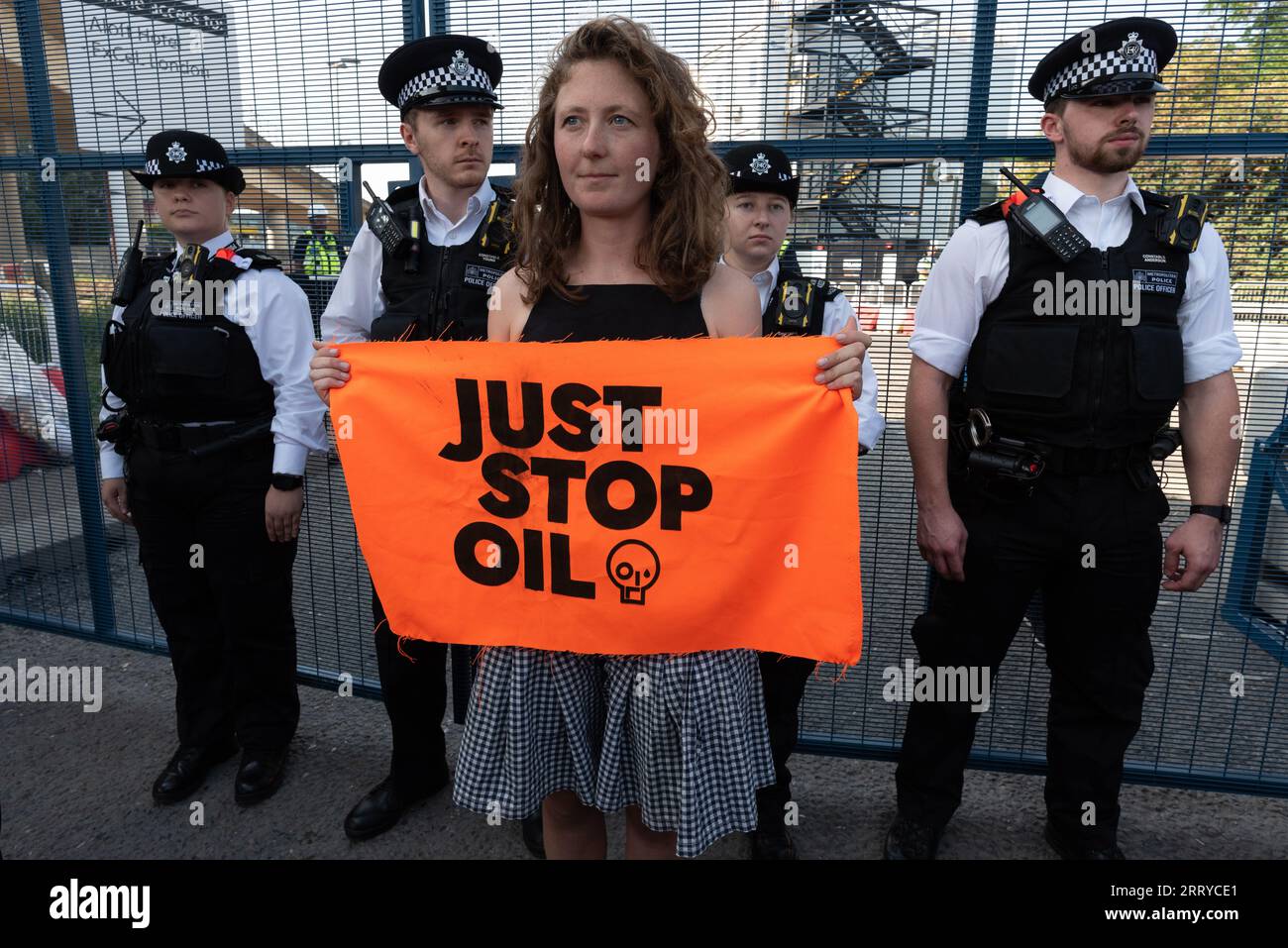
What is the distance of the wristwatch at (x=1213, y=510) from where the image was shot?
2.53m

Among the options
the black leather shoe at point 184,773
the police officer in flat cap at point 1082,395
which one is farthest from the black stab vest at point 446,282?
the black leather shoe at point 184,773

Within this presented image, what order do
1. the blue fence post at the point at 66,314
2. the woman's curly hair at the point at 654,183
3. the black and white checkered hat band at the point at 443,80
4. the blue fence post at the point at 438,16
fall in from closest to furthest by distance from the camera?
1. the woman's curly hair at the point at 654,183
2. the black and white checkered hat band at the point at 443,80
3. the blue fence post at the point at 438,16
4. the blue fence post at the point at 66,314

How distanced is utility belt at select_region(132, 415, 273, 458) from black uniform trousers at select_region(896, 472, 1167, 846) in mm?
2509

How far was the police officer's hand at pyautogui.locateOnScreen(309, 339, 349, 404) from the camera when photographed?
Result: 218 cm

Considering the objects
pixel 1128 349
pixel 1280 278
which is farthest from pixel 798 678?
pixel 1280 278

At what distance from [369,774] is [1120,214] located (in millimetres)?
3385

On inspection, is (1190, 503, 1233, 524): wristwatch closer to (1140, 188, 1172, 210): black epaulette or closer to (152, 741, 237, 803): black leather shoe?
(1140, 188, 1172, 210): black epaulette

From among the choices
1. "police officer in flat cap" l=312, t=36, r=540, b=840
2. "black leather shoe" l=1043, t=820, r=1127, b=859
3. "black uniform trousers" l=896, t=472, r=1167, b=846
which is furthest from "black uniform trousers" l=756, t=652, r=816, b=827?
"police officer in flat cap" l=312, t=36, r=540, b=840

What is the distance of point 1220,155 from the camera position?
2.81 meters

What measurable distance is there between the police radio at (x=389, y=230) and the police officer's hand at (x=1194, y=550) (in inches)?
102

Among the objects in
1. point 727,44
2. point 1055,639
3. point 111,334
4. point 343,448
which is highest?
point 727,44

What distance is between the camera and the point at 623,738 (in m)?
A: 1.91

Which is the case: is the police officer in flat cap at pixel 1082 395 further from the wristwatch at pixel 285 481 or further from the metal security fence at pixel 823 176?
the wristwatch at pixel 285 481
